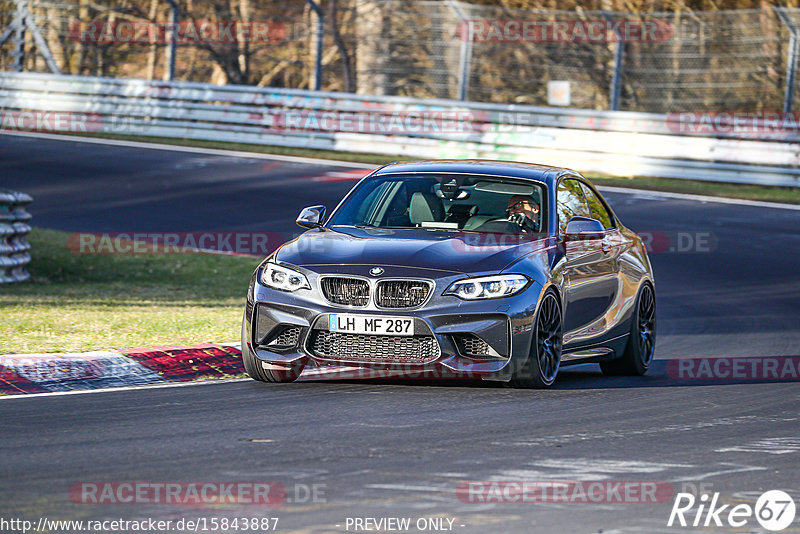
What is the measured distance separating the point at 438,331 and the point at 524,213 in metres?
1.62

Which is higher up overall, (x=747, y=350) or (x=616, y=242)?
(x=616, y=242)

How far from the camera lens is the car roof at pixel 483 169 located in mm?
9945

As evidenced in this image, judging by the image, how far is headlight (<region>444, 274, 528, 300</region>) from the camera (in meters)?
8.45

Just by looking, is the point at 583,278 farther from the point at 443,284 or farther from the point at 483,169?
the point at 443,284

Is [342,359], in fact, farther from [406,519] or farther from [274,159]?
[274,159]

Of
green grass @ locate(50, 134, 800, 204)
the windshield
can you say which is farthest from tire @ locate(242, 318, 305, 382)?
green grass @ locate(50, 134, 800, 204)

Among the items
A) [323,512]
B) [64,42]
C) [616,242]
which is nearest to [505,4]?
[64,42]

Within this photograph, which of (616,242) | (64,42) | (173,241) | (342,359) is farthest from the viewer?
(64,42)

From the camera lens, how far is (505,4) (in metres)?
38.5

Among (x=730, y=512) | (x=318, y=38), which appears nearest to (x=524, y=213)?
(x=730, y=512)

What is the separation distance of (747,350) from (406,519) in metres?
6.91

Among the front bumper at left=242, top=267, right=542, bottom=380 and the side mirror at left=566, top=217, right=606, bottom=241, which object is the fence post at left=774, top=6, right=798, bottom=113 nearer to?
the side mirror at left=566, top=217, right=606, bottom=241

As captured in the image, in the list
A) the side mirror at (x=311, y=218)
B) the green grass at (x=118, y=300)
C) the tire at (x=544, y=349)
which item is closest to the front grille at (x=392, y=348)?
the tire at (x=544, y=349)

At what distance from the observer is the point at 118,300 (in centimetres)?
1362
